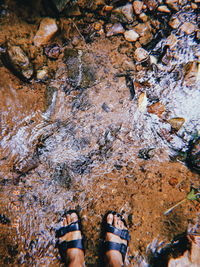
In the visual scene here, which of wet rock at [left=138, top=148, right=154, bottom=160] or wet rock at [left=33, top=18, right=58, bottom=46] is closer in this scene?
wet rock at [left=138, top=148, right=154, bottom=160]

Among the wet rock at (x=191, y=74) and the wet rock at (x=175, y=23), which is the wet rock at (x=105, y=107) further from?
the wet rock at (x=175, y=23)

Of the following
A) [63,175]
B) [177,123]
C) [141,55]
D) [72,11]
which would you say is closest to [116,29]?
[141,55]

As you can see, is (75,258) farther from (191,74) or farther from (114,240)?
(191,74)

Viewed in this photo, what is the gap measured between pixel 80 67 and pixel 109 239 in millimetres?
2448

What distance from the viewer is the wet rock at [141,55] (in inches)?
100.0

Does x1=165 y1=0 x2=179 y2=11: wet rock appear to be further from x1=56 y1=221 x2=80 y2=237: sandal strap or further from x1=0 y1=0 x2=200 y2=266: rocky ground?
x1=56 y1=221 x2=80 y2=237: sandal strap

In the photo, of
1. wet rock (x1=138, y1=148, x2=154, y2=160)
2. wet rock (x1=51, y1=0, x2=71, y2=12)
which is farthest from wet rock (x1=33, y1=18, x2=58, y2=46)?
wet rock (x1=138, y1=148, x2=154, y2=160)

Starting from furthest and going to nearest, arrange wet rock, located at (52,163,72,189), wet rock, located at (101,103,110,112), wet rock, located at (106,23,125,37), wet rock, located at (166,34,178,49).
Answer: wet rock, located at (106,23,125,37), wet rock, located at (166,34,178,49), wet rock, located at (101,103,110,112), wet rock, located at (52,163,72,189)

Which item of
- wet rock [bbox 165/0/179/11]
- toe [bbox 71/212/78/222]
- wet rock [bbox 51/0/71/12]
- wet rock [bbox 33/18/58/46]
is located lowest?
toe [bbox 71/212/78/222]

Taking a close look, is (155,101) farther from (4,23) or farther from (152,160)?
(4,23)

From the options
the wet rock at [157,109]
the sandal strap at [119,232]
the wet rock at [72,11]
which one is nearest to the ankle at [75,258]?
the sandal strap at [119,232]

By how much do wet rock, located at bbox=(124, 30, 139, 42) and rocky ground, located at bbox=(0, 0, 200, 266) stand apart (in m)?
0.02

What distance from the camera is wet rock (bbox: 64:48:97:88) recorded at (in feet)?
8.29

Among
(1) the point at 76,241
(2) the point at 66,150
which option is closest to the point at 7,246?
(1) the point at 76,241
